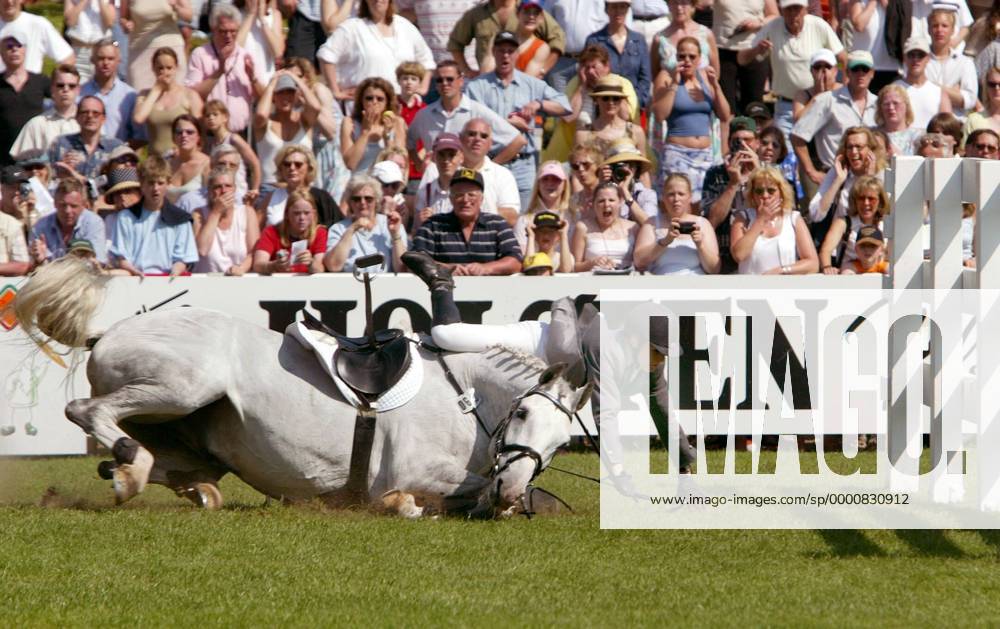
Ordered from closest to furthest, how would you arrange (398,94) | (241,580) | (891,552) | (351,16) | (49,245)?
(241,580), (891,552), (49,245), (398,94), (351,16)

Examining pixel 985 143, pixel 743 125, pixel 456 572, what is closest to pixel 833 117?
pixel 743 125

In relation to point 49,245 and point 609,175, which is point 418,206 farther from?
point 49,245

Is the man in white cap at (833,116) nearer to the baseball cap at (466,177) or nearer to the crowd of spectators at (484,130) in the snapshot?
the crowd of spectators at (484,130)

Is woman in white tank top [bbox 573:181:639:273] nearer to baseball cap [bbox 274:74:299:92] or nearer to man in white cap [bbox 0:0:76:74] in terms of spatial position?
baseball cap [bbox 274:74:299:92]

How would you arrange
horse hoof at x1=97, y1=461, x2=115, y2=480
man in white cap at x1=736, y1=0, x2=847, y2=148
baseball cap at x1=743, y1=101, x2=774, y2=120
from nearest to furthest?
1. horse hoof at x1=97, y1=461, x2=115, y2=480
2. baseball cap at x1=743, y1=101, x2=774, y2=120
3. man in white cap at x1=736, y1=0, x2=847, y2=148

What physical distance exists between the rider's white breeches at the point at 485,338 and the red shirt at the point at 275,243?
190 inches

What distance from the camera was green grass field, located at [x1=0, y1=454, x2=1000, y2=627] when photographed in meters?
6.21

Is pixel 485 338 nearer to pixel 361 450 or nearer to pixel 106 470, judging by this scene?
pixel 361 450

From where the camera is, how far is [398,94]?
54.2 ft

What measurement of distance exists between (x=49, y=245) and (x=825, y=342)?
6650mm

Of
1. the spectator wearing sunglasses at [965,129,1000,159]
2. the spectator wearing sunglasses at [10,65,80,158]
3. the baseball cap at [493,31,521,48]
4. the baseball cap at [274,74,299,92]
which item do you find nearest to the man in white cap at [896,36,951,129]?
the spectator wearing sunglasses at [965,129,1000,159]

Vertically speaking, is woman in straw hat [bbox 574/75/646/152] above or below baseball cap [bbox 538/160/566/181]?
above

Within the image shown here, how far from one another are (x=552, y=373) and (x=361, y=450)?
3.75ft

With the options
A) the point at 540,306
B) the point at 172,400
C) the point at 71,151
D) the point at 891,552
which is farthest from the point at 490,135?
the point at 891,552
